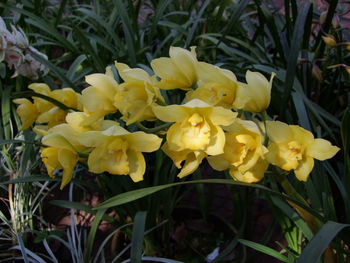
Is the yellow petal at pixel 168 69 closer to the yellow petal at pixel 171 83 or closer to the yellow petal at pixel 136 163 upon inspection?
the yellow petal at pixel 171 83

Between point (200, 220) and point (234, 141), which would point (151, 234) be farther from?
point (234, 141)

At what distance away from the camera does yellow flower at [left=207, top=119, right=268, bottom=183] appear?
0.80 metres

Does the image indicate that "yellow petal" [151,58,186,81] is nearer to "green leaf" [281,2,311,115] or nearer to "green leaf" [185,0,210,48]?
"green leaf" [281,2,311,115]

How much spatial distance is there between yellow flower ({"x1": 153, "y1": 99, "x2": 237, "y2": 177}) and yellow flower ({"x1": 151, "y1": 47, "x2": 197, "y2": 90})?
10 cm

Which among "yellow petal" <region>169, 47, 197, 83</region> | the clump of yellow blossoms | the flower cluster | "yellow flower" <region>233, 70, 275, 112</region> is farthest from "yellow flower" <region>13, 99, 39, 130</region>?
"yellow flower" <region>233, 70, 275, 112</region>

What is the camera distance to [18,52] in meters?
1.49

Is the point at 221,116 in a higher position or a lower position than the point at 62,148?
higher

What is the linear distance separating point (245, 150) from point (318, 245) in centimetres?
22

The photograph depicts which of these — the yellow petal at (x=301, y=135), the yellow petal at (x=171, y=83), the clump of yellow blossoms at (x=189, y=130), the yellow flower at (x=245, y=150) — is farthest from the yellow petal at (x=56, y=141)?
the yellow petal at (x=301, y=135)

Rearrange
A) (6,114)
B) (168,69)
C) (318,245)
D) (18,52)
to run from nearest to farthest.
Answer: (318,245) < (168,69) < (18,52) < (6,114)

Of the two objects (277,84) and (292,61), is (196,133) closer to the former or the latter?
(292,61)

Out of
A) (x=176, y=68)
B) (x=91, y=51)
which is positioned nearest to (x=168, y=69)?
(x=176, y=68)

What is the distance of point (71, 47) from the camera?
1.94 metres

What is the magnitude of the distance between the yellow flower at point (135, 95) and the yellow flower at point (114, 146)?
0.12 feet
